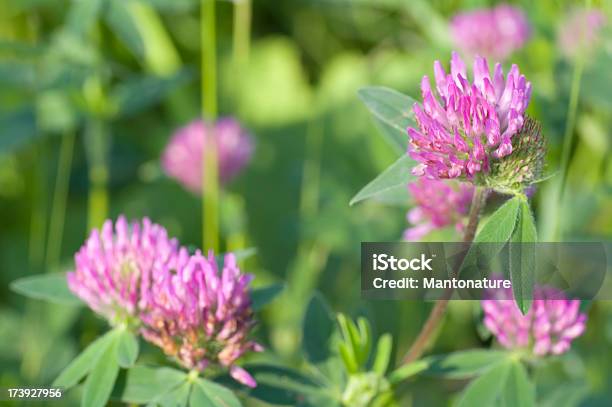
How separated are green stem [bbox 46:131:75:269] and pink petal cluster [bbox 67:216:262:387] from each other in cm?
117

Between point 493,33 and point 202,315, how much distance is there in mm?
1678

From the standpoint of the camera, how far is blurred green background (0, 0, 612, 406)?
7.80 ft

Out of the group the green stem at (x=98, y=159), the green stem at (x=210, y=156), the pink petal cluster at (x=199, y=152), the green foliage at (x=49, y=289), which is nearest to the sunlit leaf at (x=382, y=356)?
the green foliage at (x=49, y=289)

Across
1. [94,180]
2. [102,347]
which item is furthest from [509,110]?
[94,180]

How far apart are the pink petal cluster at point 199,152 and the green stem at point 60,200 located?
451mm

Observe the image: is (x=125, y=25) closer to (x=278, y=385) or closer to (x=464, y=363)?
(x=278, y=385)

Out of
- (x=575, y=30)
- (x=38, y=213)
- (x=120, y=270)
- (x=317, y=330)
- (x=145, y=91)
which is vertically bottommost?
(x=317, y=330)

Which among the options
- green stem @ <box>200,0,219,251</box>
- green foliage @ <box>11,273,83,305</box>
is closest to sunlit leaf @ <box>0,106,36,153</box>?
green stem @ <box>200,0,219,251</box>

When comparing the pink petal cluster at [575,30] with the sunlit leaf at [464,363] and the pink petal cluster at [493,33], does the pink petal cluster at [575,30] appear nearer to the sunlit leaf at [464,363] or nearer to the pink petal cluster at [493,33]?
the pink petal cluster at [493,33]

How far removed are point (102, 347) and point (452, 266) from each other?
0.62 metres

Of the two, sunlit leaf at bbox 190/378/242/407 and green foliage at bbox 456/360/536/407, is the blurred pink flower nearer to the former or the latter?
sunlit leaf at bbox 190/378/242/407

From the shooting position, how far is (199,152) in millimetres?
2693

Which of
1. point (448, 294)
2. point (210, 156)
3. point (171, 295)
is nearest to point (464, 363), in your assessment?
point (448, 294)

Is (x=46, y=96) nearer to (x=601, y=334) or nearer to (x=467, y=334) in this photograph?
(x=467, y=334)
